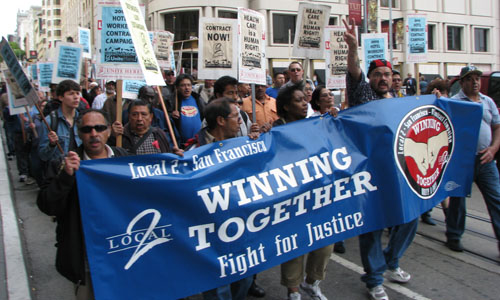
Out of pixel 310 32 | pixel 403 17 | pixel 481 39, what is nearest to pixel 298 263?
pixel 310 32

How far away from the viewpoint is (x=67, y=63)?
323 inches

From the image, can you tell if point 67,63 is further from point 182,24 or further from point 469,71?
point 182,24

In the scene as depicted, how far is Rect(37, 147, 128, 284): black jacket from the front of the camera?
2807mm

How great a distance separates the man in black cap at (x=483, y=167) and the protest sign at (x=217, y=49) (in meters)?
2.77

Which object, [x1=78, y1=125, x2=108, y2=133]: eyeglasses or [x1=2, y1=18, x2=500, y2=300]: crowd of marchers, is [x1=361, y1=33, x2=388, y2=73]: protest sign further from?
[x1=78, y1=125, x2=108, y2=133]: eyeglasses

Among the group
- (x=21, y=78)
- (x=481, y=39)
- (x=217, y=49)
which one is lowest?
(x=21, y=78)

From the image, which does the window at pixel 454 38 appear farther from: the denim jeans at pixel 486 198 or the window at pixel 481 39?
the denim jeans at pixel 486 198

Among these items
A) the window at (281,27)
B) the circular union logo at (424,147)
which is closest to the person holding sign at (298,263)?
the circular union logo at (424,147)

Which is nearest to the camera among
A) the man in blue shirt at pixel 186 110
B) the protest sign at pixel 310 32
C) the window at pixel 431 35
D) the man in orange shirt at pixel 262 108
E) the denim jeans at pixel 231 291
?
the denim jeans at pixel 231 291

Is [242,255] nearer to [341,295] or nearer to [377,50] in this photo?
[341,295]

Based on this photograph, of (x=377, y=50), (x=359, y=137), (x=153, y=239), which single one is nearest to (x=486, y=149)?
(x=359, y=137)

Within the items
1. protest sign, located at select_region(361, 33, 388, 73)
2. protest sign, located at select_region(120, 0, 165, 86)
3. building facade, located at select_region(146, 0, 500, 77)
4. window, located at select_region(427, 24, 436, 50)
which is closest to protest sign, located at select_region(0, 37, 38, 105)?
protest sign, located at select_region(120, 0, 165, 86)

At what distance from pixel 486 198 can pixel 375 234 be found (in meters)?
1.80

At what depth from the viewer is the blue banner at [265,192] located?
9.69 ft
